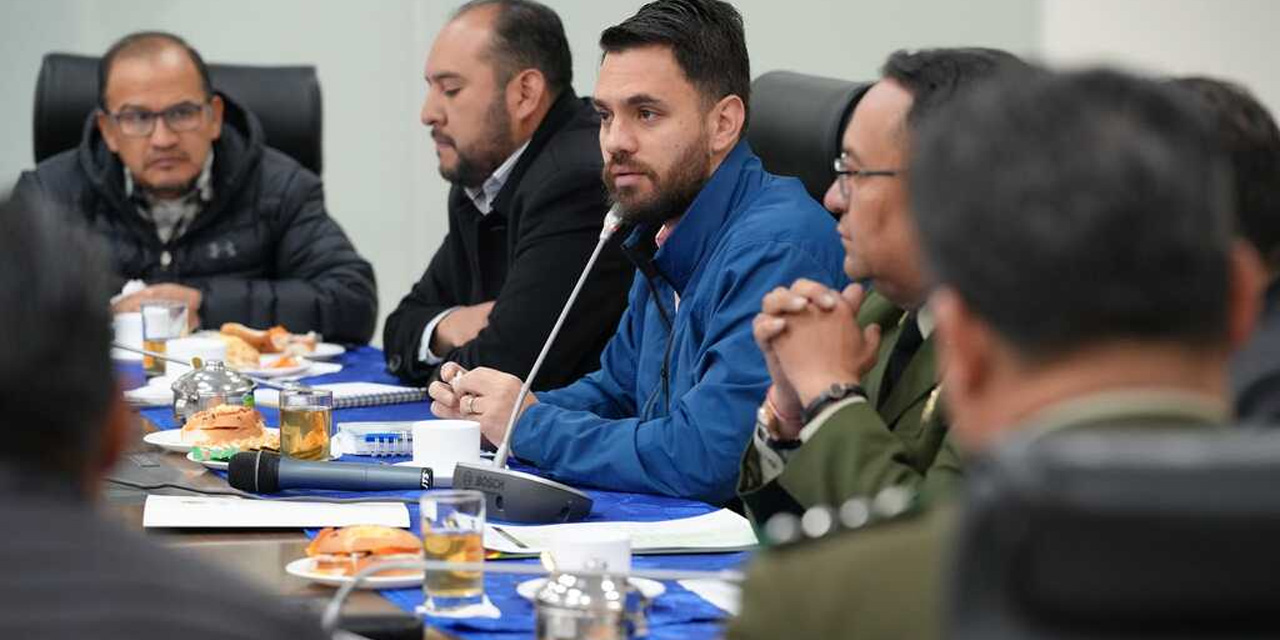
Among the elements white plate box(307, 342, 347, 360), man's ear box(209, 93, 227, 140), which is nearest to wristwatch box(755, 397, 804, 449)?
white plate box(307, 342, 347, 360)

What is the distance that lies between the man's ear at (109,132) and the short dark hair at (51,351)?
3369 millimetres

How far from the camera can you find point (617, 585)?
5.21 feet

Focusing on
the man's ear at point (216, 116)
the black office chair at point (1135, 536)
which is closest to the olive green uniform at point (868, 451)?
the black office chair at point (1135, 536)

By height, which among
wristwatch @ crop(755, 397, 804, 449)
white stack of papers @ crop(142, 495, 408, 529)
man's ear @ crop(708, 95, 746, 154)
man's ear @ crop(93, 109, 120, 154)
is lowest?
man's ear @ crop(93, 109, 120, 154)

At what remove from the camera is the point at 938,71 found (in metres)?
2.03

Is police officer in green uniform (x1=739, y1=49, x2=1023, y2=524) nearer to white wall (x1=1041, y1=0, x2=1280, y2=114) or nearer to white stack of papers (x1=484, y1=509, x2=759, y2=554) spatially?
white stack of papers (x1=484, y1=509, x2=759, y2=554)

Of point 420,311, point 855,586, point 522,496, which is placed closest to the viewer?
point 855,586

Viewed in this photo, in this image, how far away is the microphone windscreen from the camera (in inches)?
90.4

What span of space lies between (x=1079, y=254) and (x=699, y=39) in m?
1.93

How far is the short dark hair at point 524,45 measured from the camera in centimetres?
360

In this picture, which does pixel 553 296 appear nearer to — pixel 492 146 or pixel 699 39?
pixel 492 146

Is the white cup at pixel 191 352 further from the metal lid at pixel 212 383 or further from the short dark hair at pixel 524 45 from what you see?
the short dark hair at pixel 524 45

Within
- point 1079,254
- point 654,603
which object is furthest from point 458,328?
point 1079,254

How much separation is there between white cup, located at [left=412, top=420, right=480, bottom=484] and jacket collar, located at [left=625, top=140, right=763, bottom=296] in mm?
449
